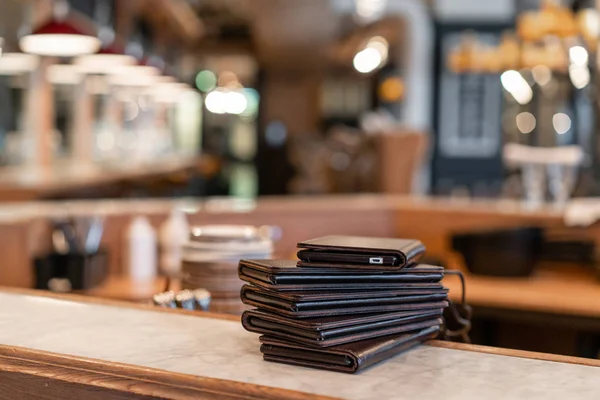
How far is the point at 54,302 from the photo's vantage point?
5.73 feet

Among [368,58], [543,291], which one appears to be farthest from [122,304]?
[368,58]

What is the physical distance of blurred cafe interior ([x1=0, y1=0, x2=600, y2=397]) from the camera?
3.45 meters

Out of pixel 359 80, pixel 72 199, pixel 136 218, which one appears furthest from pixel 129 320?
pixel 359 80

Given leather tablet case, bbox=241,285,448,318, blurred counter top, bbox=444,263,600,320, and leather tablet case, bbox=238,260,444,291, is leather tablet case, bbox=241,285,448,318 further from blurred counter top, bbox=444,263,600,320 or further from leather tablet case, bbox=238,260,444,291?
blurred counter top, bbox=444,263,600,320

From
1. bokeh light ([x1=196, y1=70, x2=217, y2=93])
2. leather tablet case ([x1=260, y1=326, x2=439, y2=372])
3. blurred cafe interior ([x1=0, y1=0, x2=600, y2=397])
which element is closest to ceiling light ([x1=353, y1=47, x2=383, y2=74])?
blurred cafe interior ([x1=0, y1=0, x2=600, y2=397])

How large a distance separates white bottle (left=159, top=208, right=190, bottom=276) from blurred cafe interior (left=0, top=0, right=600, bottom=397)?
13 mm

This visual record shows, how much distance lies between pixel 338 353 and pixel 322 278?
0.13 m

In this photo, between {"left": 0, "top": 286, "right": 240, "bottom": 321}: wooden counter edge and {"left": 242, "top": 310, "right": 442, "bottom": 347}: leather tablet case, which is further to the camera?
{"left": 0, "top": 286, "right": 240, "bottom": 321}: wooden counter edge

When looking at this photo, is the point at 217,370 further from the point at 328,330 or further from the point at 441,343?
the point at 441,343

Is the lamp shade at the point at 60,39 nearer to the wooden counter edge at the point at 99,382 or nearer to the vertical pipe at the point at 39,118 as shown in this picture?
the vertical pipe at the point at 39,118

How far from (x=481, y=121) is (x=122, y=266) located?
1209cm

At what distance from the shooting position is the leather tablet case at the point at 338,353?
1270 mm

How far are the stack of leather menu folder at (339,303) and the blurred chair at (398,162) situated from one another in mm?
4892

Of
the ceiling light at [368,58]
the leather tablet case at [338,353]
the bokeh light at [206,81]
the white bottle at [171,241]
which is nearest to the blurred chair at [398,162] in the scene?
the white bottle at [171,241]
